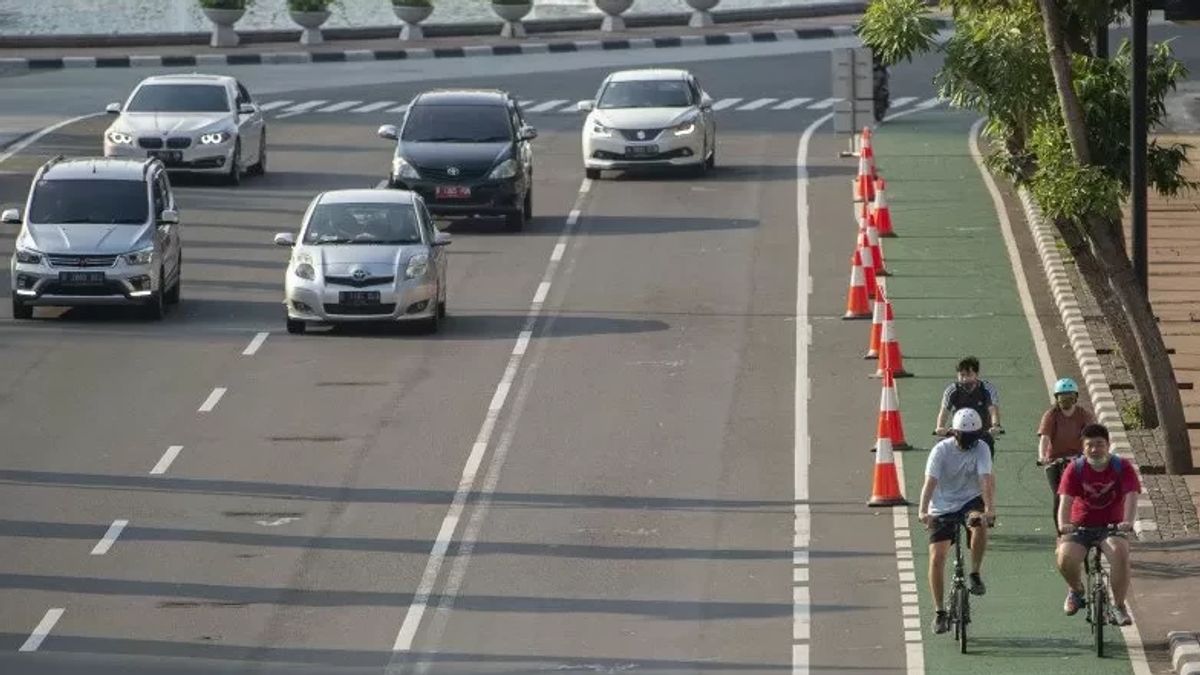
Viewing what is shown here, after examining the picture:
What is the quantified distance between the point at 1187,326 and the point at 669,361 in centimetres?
651

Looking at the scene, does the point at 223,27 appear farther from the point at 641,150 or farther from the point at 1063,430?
the point at 1063,430

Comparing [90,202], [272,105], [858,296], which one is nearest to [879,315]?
[858,296]

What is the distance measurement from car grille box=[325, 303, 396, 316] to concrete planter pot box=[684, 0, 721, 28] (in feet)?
120

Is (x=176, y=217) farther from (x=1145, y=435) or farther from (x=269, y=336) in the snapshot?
(x=1145, y=435)

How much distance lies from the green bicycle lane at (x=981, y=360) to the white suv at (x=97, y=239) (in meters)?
8.32

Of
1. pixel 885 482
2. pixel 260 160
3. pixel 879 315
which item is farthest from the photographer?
pixel 260 160

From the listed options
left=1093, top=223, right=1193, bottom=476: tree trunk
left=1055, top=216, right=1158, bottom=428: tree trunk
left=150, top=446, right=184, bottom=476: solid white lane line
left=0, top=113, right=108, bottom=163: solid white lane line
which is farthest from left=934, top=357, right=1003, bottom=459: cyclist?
left=0, top=113, right=108, bottom=163: solid white lane line

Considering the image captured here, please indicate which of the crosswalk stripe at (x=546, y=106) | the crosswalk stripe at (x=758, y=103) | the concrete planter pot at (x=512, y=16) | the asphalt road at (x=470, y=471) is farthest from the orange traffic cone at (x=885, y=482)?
the concrete planter pot at (x=512, y=16)

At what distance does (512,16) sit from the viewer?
220 feet

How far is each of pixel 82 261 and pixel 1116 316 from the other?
464 inches

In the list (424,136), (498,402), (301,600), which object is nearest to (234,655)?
(301,600)

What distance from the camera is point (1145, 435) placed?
27.6m

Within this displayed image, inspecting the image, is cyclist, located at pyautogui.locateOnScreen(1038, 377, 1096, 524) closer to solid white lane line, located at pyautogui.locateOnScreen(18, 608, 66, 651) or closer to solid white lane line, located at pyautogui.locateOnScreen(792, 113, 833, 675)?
solid white lane line, located at pyautogui.locateOnScreen(792, 113, 833, 675)

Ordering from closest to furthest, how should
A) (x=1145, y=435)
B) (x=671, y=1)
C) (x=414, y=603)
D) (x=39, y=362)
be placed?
(x=414, y=603), (x=1145, y=435), (x=39, y=362), (x=671, y=1)
